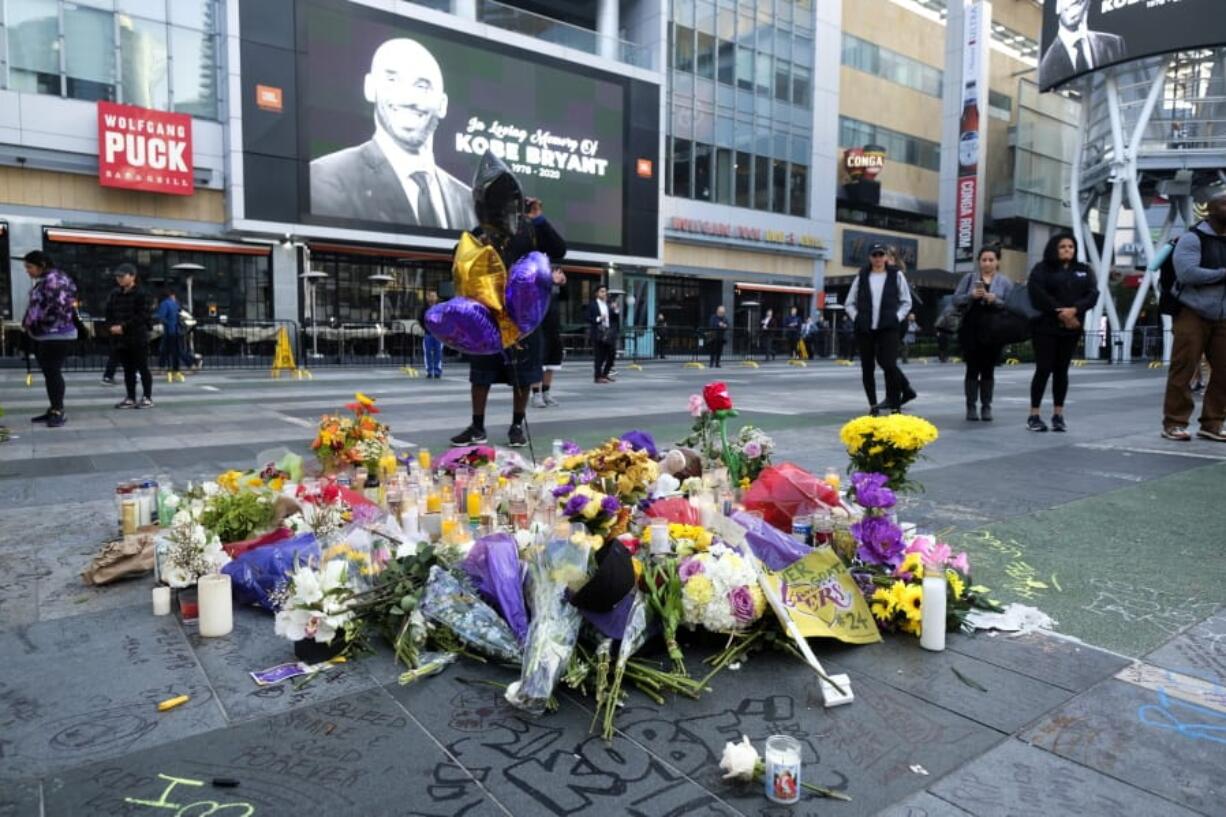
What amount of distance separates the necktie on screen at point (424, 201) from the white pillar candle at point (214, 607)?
24929mm

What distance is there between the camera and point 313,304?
24859 mm

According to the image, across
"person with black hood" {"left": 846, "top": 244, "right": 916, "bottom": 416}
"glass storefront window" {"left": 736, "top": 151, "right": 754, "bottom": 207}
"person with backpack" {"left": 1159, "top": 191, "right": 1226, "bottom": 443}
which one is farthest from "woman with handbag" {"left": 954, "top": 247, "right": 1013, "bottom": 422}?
"glass storefront window" {"left": 736, "top": 151, "right": 754, "bottom": 207}

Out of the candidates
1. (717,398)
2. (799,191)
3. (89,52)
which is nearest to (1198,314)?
(717,398)

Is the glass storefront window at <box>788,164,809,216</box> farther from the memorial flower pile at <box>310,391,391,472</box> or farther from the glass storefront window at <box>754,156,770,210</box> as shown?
the memorial flower pile at <box>310,391,391,472</box>

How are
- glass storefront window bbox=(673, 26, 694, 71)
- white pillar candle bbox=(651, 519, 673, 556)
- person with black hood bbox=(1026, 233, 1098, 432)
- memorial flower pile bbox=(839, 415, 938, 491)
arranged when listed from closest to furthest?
white pillar candle bbox=(651, 519, 673, 556) < memorial flower pile bbox=(839, 415, 938, 491) < person with black hood bbox=(1026, 233, 1098, 432) < glass storefront window bbox=(673, 26, 694, 71)

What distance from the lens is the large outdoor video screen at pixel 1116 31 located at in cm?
2603

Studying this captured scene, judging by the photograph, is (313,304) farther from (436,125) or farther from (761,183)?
(761,183)

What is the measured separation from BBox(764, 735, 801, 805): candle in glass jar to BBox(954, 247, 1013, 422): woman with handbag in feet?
25.1

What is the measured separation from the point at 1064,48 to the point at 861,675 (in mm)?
34595

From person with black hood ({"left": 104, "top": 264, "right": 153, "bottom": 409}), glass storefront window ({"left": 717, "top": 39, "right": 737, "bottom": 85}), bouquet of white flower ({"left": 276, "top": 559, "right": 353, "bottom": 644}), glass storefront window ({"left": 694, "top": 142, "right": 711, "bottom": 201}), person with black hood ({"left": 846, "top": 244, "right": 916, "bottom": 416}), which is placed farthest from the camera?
glass storefront window ({"left": 717, "top": 39, "right": 737, "bottom": 85})

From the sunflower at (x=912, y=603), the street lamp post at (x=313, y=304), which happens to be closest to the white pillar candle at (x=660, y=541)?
the sunflower at (x=912, y=603)

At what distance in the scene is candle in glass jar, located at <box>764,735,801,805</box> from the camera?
5.83 ft

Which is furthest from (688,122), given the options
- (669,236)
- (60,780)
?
(60,780)

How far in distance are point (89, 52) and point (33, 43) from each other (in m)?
1.19
